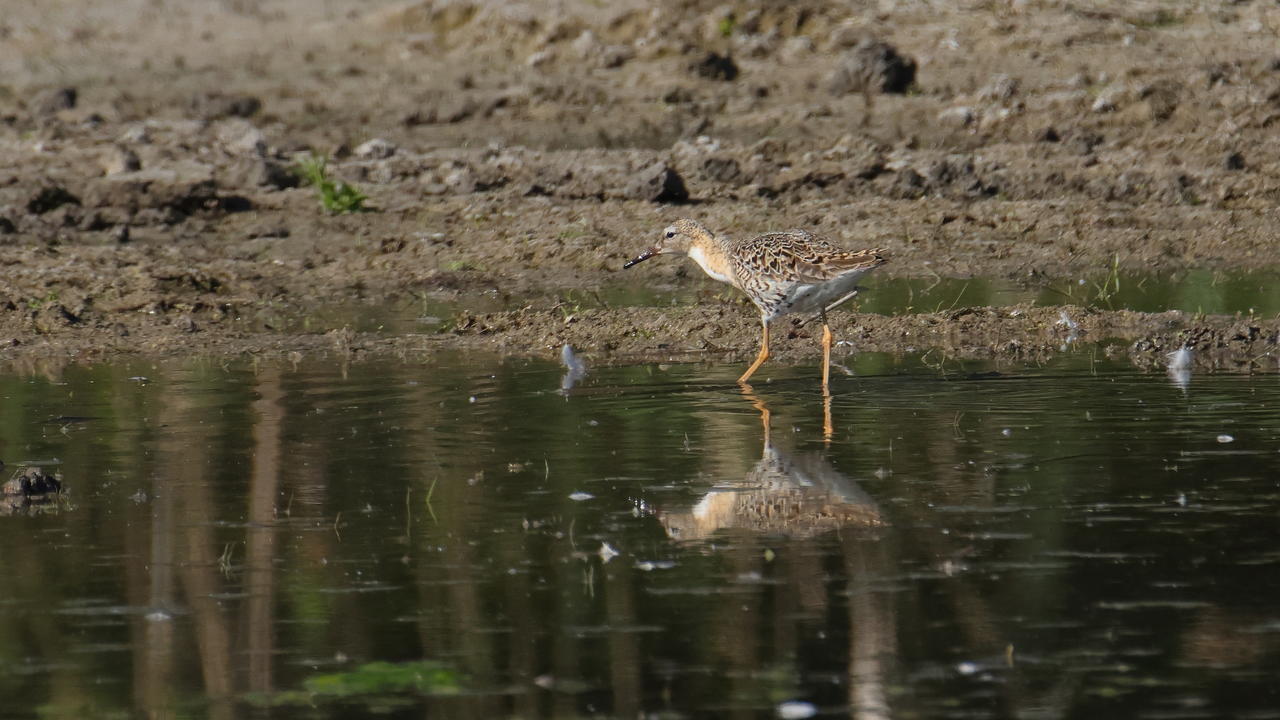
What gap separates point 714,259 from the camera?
44.5 feet

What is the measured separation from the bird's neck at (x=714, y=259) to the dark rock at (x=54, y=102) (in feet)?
44.4

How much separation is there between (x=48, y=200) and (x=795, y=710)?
16.0m

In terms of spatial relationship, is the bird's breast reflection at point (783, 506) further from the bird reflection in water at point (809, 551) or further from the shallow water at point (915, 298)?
the shallow water at point (915, 298)

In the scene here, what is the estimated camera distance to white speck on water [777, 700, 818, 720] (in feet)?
18.4

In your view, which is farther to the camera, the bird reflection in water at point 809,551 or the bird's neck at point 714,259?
the bird's neck at point 714,259

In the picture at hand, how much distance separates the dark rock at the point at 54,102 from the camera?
24.7m

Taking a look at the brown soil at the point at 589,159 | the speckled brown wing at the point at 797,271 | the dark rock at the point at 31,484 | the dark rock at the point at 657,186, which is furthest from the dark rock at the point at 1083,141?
the dark rock at the point at 31,484

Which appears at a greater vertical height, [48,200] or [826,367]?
[48,200]

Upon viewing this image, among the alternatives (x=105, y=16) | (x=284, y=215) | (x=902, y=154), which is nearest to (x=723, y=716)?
(x=284, y=215)

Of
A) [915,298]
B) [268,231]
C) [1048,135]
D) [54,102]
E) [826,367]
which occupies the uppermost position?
[54,102]

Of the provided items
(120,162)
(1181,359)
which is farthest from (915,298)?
(120,162)

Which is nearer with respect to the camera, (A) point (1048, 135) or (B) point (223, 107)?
(A) point (1048, 135)

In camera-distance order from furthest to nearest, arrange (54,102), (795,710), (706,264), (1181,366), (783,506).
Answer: (54,102), (706,264), (1181,366), (783,506), (795,710)

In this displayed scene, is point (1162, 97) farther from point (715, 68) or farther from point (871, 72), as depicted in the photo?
point (715, 68)
